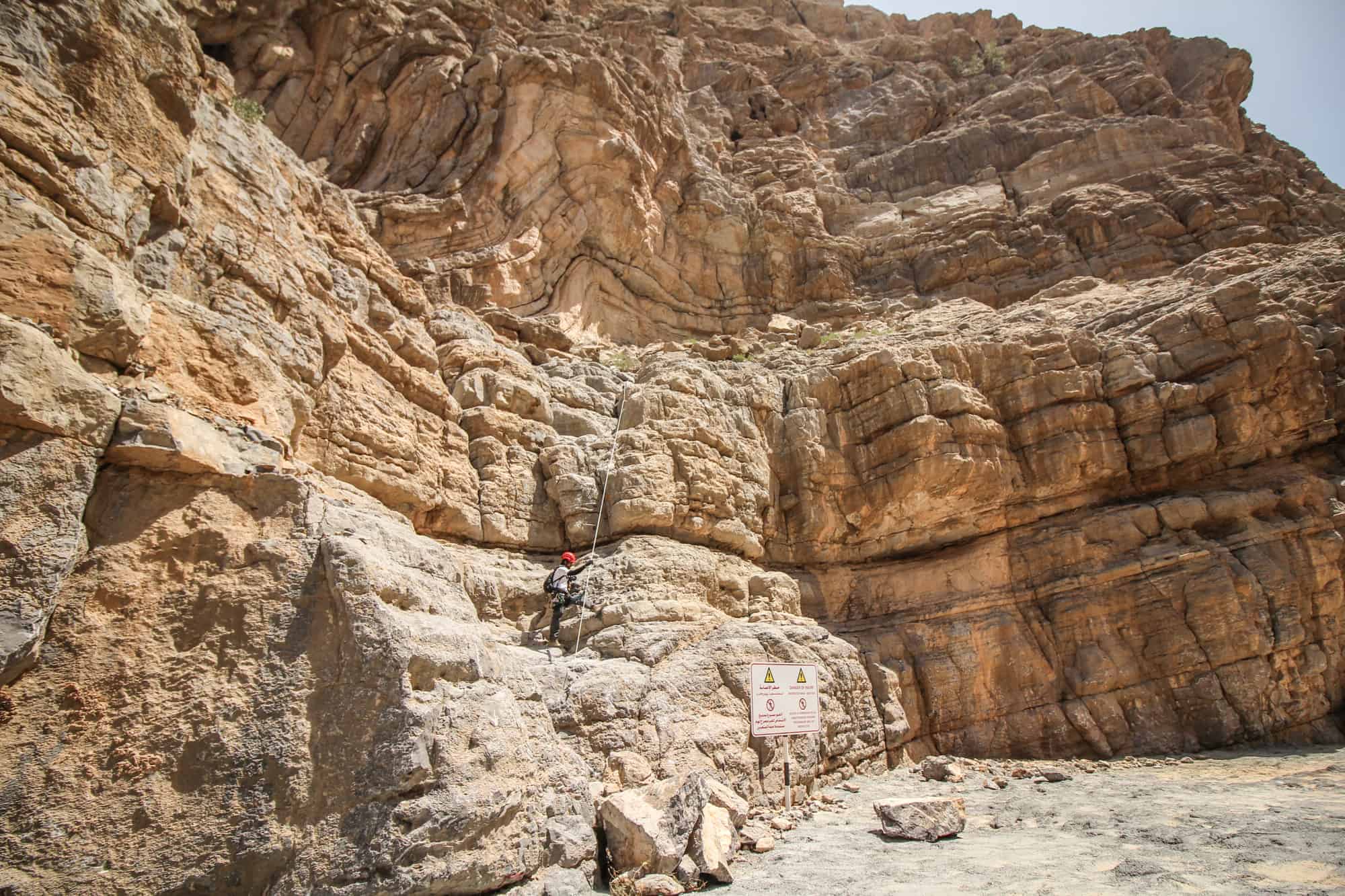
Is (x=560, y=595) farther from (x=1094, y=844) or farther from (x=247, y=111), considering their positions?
(x=247, y=111)

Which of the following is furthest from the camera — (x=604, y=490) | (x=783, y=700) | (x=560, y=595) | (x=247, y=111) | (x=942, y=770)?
(x=604, y=490)

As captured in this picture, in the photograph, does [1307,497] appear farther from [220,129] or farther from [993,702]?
[220,129]

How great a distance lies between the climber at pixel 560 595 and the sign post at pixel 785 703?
8.93ft

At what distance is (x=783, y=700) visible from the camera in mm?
8195

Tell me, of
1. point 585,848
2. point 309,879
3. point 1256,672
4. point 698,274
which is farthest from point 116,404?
point 698,274

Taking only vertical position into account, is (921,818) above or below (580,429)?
below

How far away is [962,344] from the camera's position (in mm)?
14156

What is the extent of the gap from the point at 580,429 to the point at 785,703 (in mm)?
6350

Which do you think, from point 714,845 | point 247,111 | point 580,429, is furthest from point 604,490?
point 247,111

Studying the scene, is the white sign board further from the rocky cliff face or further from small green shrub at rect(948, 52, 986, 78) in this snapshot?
small green shrub at rect(948, 52, 986, 78)

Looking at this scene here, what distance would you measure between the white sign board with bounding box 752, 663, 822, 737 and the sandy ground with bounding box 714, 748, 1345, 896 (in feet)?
3.39

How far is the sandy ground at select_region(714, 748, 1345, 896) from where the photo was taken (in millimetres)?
4949

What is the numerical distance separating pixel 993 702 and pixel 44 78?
15.1 metres

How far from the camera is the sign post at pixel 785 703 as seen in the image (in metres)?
7.98
